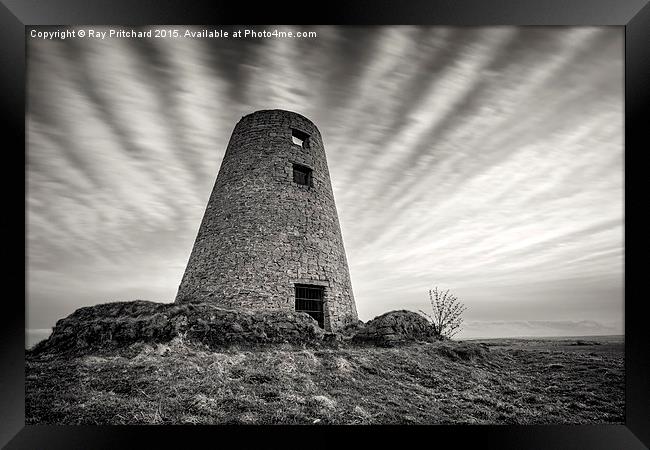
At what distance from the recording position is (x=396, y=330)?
30.0 feet

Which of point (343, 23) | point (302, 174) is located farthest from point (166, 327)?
point (343, 23)

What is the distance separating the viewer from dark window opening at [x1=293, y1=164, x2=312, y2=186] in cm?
1130

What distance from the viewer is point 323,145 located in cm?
1259

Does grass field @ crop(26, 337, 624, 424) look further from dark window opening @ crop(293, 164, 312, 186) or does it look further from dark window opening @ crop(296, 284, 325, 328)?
dark window opening @ crop(293, 164, 312, 186)

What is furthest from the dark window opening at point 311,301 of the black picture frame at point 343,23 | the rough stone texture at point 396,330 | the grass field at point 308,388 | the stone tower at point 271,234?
the black picture frame at point 343,23

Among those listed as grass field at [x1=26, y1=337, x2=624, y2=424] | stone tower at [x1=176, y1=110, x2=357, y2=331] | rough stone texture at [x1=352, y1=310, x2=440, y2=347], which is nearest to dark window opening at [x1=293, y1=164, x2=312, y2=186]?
stone tower at [x1=176, y1=110, x2=357, y2=331]

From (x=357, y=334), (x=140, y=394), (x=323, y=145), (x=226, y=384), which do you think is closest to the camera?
(x=140, y=394)

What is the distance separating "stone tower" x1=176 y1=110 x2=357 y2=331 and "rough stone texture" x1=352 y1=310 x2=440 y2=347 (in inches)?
39.3

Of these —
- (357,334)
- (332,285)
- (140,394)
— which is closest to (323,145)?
(332,285)

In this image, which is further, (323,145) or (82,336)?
(323,145)
